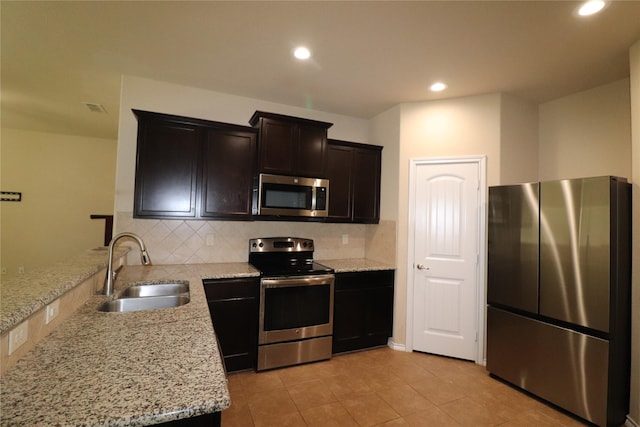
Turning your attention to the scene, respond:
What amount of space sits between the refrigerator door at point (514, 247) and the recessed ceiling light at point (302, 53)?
206cm

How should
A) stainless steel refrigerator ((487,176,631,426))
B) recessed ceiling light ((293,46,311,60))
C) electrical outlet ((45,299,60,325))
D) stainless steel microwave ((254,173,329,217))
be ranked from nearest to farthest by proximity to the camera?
electrical outlet ((45,299,60,325))
stainless steel refrigerator ((487,176,631,426))
recessed ceiling light ((293,46,311,60))
stainless steel microwave ((254,173,329,217))

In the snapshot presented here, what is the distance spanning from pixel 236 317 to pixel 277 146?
1706 millimetres

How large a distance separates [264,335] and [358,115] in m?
2.86

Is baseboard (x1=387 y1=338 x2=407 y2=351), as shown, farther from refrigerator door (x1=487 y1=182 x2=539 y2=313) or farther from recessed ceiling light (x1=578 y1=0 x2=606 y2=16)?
recessed ceiling light (x1=578 y1=0 x2=606 y2=16)

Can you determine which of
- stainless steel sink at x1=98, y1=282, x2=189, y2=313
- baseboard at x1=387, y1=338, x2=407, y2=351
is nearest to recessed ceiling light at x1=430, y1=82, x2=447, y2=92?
baseboard at x1=387, y1=338, x2=407, y2=351

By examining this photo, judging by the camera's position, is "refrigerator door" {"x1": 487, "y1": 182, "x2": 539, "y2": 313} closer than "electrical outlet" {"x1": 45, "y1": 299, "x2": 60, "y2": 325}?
No

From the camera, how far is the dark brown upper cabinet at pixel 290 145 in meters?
3.04

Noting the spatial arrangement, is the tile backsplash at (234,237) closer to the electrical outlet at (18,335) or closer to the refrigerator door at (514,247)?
the refrigerator door at (514,247)

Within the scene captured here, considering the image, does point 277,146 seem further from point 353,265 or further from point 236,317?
point 236,317

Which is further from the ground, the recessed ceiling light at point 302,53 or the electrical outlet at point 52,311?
the recessed ceiling light at point 302,53

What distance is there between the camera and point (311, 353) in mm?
2959

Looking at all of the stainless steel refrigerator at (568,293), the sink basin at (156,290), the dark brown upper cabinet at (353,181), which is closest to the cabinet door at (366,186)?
the dark brown upper cabinet at (353,181)

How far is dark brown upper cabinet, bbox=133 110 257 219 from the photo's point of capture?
8.91 feet

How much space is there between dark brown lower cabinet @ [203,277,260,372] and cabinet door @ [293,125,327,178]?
49.3 inches
